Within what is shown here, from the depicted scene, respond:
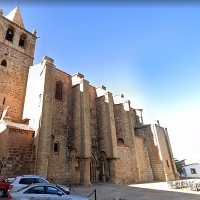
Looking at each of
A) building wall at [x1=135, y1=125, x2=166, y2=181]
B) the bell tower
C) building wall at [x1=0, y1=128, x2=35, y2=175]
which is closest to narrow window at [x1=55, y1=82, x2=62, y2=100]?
the bell tower

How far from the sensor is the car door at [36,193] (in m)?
5.11

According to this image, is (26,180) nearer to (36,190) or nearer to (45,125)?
(36,190)

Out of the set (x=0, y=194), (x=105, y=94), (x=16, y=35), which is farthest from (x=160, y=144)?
(x=16, y=35)

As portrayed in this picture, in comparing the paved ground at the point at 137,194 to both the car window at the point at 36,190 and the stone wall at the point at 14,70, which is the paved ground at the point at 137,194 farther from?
the stone wall at the point at 14,70

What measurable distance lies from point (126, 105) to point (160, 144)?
736cm

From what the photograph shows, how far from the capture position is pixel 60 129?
14133 millimetres

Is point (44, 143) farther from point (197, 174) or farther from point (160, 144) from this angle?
point (197, 174)

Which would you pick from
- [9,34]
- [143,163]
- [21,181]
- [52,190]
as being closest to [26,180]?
[21,181]

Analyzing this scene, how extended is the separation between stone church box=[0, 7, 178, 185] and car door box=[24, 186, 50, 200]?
205 inches

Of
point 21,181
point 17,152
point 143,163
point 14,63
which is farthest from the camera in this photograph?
point 143,163

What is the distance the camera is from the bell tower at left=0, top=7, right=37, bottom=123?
47.6 ft

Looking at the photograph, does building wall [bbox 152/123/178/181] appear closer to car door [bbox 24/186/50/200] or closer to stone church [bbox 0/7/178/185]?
stone church [bbox 0/7/178/185]

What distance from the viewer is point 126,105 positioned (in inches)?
798

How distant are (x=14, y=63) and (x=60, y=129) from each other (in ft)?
29.2
